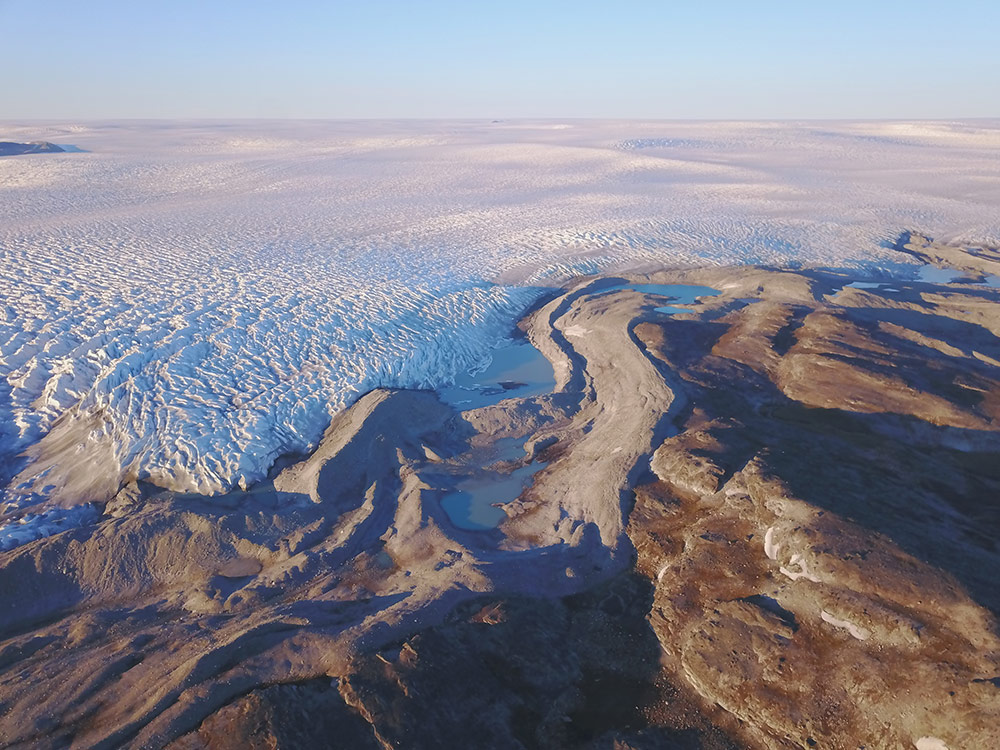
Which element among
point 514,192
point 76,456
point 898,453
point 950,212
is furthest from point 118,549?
point 950,212

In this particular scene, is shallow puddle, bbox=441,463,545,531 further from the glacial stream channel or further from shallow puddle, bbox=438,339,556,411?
shallow puddle, bbox=438,339,556,411

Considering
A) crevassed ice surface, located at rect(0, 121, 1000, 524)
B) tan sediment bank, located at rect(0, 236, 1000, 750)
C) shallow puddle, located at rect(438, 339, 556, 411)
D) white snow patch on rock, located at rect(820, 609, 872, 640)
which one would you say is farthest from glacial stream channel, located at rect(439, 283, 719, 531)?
white snow patch on rock, located at rect(820, 609, 872, 640)

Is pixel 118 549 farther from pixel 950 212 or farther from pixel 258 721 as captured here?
pixel 950 212

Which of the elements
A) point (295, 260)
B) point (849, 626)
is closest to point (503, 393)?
point (849, 626)

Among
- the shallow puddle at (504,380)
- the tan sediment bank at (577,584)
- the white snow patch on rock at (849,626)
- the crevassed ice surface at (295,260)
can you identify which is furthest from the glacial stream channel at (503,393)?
the white snow patch on rock at (849,626)

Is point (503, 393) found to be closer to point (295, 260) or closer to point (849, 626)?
point (849, 626)

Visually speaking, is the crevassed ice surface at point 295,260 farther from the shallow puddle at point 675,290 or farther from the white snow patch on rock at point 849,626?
the white snow patch on rock at point 849,626

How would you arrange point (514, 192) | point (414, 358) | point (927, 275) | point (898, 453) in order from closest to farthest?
1. point (898, 453)
2. point (414, 358)
3. point (927, 275)
4. point (514, 192)
